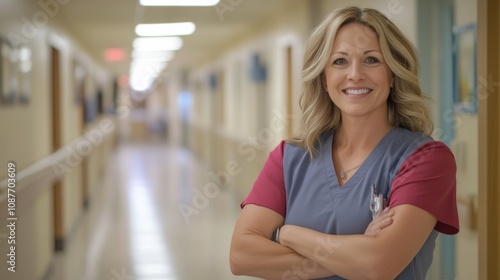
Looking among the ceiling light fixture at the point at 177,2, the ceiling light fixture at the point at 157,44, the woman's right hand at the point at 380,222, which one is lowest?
the woman's right hand at the point at 380,222

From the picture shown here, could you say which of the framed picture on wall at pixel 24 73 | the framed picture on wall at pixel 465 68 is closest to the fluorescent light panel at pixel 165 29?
the framed picture on wall at pixel 24 73

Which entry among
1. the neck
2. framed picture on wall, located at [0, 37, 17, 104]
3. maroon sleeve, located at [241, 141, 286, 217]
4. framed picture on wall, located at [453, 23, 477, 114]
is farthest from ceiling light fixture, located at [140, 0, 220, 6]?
the neck

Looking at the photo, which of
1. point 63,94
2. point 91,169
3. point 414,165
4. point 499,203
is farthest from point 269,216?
point 91,169

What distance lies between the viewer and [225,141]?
1159cm

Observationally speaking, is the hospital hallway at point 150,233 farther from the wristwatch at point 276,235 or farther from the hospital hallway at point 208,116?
the wristwatch at point 276,235

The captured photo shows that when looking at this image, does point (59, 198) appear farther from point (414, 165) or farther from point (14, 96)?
point (414, 165)

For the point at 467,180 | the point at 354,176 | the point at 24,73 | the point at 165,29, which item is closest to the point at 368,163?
the point at 354,176

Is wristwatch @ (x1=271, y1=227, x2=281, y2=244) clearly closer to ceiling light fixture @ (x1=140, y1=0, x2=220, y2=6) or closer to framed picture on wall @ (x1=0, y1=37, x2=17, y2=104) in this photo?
framed picture on wall @ (x1=0, y1=37, x2=17, y2=104)

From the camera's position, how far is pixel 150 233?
722cm

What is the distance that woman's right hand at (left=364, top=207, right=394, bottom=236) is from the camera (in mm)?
1627

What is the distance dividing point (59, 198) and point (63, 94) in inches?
51.9

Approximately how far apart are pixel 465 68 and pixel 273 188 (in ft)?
6.76

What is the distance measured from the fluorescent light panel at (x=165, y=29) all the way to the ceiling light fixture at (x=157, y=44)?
74cm

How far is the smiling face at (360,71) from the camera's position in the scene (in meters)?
1.69
